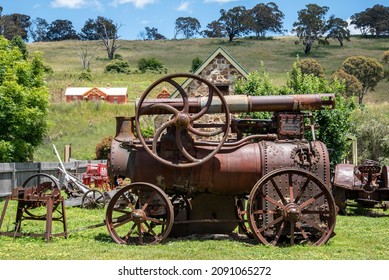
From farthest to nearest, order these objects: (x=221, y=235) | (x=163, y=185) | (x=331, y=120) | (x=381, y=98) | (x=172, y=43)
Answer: (x=172, y=43), (x=381, y=98), (x=331, y=120), (x=221, y=235), (x=163, y=185)

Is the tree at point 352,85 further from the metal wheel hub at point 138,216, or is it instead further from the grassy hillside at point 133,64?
the metal wheel hub at point 138,216

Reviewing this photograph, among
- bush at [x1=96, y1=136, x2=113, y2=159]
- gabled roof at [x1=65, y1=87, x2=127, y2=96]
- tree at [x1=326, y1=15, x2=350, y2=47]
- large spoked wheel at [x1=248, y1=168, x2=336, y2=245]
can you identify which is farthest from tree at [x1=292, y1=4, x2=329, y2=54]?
large spoked wheel at [x1=248, y1=168, x2=336, y2=245]

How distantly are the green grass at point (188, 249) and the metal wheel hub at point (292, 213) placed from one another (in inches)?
18.4

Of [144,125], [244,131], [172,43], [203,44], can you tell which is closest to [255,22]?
[203,44]

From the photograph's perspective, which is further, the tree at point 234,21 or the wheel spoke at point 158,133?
the tree at point 234,21

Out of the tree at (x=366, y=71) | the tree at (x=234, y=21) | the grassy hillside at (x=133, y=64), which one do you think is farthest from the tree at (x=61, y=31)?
the tree at (x=366, y=71)

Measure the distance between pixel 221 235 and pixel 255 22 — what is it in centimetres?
9639

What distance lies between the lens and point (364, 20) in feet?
312

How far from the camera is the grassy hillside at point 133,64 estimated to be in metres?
42.7

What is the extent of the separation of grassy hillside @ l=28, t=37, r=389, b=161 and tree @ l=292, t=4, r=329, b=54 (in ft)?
6.84

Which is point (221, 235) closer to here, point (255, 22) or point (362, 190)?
point (362, 190)

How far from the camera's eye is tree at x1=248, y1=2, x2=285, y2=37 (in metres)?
97.9

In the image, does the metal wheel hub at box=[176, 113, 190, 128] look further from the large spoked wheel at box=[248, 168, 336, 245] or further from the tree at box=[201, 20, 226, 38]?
the tree at box=[201, 20, 226, 38]

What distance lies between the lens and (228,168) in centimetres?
980
